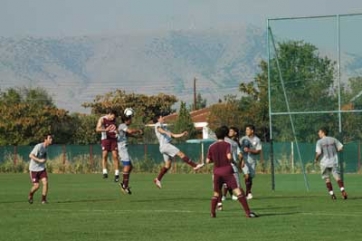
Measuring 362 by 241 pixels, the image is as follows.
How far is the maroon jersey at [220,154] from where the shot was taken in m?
22.7

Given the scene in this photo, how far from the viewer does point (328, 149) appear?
29766 millimetres

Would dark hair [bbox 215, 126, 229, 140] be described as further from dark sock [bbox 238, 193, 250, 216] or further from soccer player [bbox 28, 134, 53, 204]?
soccer player [bbox 28, 134, 53, 204]

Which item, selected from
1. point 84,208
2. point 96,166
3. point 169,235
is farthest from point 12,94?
point 169,235

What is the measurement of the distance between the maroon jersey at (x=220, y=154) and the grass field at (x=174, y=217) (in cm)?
110

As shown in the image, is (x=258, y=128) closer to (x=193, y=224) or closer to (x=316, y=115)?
(x=316, y=115)

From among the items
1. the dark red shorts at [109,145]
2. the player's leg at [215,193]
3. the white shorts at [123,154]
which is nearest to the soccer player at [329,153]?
the white shorts at [123,154]

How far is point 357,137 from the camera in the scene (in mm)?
36594

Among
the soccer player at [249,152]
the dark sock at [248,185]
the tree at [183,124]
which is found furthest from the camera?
the tree at [183,124]

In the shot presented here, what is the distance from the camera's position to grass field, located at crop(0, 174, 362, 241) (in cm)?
1955

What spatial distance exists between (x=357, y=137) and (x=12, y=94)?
6834 cm

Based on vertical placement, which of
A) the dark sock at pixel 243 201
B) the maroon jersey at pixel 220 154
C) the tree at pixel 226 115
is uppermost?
the tree at pixel 226 115

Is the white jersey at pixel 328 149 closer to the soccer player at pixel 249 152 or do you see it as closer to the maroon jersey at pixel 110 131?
the soccer player at pixel 249 152

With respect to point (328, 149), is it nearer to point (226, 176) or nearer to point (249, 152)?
Result: point (249, 152)

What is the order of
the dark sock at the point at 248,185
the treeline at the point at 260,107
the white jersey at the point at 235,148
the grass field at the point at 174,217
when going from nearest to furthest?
1. the grass field at the point at 174,217
2. the white jersey at the point at 235,148
3. the dark sock at the point at 248,185
4. the treeline at the point at 260,107
